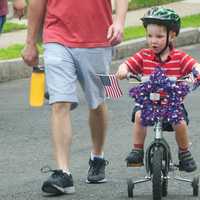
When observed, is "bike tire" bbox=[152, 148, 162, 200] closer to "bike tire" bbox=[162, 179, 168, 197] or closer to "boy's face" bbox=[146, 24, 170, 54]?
"bike tire" bbox=[162, 179, 168, 197]

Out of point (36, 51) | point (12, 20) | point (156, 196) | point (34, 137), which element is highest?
point (36, 51)

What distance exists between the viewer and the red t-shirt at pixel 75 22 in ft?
23.0

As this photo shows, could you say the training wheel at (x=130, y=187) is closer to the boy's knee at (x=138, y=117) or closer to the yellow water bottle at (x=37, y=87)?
the boy's knee at (x=138, y=117)

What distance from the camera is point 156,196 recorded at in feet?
21.0

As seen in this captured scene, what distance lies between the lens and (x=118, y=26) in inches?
273

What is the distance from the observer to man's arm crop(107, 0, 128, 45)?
22.6 feet

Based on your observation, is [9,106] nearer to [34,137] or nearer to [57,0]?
[34,137]

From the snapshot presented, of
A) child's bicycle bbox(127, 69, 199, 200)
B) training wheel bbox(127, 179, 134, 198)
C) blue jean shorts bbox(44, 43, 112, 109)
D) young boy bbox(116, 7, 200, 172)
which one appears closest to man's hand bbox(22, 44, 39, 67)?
blue jean shorts bbox(44, 43, 112, 109)

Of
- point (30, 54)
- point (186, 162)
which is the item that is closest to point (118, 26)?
point (30, 54)

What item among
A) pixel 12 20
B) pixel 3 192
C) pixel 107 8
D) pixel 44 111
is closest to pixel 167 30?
pixel 107 8

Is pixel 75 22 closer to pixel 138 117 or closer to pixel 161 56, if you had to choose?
pixel 161 56

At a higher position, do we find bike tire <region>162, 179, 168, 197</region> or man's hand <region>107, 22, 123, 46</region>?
man's hand <region>107, 22, 123, 46</region>

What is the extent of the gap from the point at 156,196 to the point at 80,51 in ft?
3.94

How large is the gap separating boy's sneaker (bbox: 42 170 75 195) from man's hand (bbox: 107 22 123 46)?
0.93 metres
